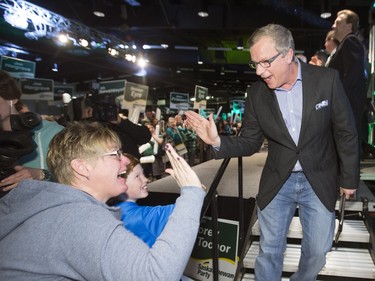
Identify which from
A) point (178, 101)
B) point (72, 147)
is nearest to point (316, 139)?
point (72, 147)

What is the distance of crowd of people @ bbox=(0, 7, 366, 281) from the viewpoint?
3.26ft

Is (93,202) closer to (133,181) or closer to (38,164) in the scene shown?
(133,181)

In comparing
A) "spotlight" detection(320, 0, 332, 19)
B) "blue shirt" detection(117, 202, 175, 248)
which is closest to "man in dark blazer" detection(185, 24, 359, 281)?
"blue shirt" detection(117, 202, 175, 248)

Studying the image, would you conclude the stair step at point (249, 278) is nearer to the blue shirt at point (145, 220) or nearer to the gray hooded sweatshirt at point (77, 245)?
the blue shirt at point (145, 220)

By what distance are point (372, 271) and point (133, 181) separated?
7.49ft

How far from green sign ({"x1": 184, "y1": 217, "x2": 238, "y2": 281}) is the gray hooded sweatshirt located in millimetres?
2283

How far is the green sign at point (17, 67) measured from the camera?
9.05 meters

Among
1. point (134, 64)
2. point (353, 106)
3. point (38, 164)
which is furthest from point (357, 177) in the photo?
point (134, 64)

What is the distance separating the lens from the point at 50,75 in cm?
1850

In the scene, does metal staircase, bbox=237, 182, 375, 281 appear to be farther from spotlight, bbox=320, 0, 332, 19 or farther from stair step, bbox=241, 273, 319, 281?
spotlight, bbox=320, 0, 332, 19

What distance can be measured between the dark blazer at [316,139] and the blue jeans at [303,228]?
74 mm

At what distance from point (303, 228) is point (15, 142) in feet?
6.49

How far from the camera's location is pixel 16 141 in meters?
1.87

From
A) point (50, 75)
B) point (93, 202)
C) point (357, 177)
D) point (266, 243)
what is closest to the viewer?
point (93, 202)
